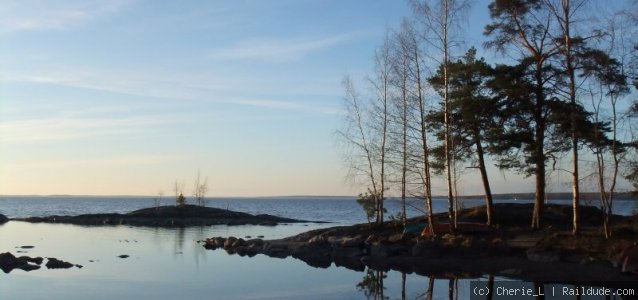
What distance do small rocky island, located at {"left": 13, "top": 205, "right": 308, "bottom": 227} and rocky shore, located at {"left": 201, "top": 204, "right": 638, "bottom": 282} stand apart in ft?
108

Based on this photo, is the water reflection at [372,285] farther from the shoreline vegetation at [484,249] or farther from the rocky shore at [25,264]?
the rocky shore at [25,264]

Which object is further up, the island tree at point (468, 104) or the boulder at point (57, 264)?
the island tree at point (468, 104)

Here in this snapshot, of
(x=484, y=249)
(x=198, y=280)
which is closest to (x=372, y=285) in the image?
(x=198, y=280)

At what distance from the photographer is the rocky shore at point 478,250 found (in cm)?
2195

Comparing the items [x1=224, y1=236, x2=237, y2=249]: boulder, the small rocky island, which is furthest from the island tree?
the small rocky island

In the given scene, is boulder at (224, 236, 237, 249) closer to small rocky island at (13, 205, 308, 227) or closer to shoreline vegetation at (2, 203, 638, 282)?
shoreline vegetation at (2, 203, 638, 282)

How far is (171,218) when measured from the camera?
72.6 meters

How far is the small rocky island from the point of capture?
67750mm

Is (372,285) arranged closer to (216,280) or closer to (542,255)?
(216,280)

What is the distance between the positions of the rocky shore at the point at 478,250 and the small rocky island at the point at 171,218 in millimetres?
32995

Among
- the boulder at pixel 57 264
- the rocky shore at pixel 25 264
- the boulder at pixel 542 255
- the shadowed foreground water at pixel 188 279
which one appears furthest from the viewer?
the boulder at pixel 57 264

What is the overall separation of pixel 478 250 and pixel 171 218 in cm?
5232

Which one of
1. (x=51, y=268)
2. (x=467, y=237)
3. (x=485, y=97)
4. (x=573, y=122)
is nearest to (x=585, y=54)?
(x=573, y=122)

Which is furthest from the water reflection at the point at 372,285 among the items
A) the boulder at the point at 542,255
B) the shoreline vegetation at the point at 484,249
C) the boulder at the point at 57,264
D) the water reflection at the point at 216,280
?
the boulder at the point at 57,264
